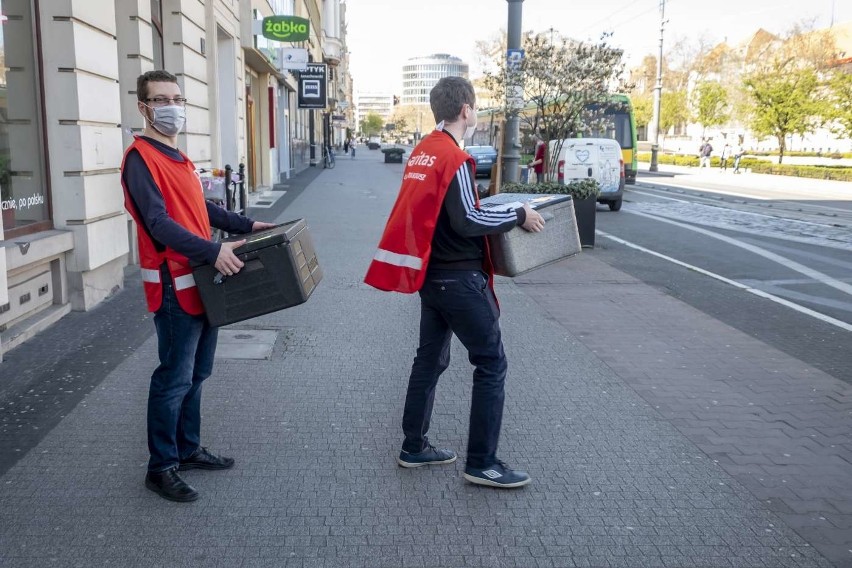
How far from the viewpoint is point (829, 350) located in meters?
7.06

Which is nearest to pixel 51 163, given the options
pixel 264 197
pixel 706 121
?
pixel 264 197

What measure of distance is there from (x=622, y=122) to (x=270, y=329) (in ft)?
77.9

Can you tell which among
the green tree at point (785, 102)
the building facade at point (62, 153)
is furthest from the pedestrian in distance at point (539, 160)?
the green tree at point (785, 102)

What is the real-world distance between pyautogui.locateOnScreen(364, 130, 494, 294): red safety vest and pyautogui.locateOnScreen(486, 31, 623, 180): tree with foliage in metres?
10.9

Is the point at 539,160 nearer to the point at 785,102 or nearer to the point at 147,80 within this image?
the point at 147,80

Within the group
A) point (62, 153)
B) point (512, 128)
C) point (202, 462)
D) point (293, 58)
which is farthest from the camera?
point (293, 58)

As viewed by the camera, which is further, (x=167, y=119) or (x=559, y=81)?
(x=559, y=81)

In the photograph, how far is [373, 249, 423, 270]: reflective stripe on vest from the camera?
3.83 meters

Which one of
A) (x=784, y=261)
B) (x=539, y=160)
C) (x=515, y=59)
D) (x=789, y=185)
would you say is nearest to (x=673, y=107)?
(x=789, y=185)

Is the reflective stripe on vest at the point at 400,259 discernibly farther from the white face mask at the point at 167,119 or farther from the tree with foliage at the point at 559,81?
the tree with foliage at the point at 559,81

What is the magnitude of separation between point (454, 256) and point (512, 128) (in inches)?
484

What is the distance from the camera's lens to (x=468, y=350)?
4.04 metres

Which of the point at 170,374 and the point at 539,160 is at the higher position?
the point at 539,160

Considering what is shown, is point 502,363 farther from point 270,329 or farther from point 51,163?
point 51,163
